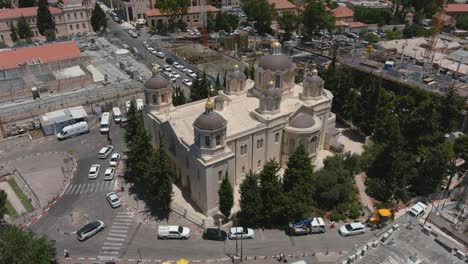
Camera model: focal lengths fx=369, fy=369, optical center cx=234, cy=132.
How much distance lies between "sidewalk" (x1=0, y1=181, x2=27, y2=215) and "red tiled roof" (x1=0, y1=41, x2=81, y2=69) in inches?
1338

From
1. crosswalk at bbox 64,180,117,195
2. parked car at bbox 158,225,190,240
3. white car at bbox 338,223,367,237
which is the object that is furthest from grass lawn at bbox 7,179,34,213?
white car at bbox 338,223,367,237

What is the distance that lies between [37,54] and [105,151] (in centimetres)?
3771

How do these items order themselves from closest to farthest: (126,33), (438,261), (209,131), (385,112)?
(438,261), (209,131), (385,112), (126,33)

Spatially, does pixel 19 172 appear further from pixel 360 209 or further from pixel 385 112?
pixel 385 112

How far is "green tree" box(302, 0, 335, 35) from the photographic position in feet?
340

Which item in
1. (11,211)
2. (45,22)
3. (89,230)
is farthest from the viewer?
(45,22)

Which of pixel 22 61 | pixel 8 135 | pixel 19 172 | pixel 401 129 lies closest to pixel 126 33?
pixel 22 61

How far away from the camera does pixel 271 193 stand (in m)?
40.6

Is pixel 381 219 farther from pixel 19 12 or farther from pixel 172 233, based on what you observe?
pixel 19 12

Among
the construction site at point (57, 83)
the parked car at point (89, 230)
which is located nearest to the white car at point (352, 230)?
the parked car at point (89, 230)

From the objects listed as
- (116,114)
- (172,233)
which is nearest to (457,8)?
(116,114)

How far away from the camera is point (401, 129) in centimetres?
5478

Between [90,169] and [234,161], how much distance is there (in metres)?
22.5

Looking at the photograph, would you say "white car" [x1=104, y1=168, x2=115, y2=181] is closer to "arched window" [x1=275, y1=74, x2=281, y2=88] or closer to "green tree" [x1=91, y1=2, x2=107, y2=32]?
"arched window" [x1=275, y1=74, x2=281, y2=88]
